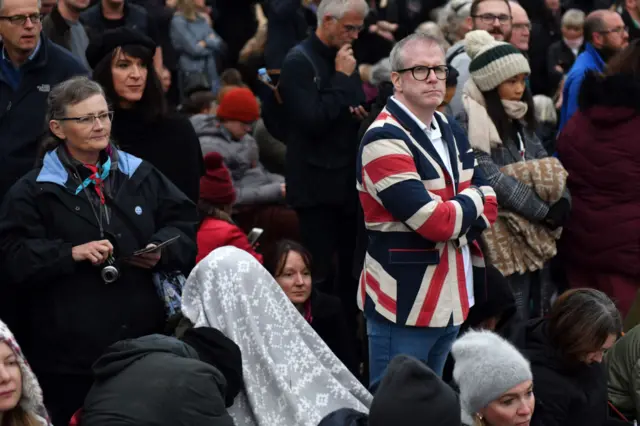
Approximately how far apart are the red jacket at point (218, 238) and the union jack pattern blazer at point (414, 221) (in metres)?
1.07

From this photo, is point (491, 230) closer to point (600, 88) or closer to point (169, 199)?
point (600, 88)

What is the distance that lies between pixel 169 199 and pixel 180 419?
1.72m

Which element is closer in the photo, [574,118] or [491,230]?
[491,230]

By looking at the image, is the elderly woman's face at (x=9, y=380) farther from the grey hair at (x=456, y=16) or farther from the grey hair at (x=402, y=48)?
the grey hair at (x=456, y=16)

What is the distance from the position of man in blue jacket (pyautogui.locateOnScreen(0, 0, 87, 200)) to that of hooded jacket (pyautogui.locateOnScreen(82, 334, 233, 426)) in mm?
1971

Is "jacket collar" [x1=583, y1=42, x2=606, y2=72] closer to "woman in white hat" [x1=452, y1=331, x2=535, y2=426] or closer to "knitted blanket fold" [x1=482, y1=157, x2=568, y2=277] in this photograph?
"knitted blanket fold" [x1=482, y1=157, x2=568, y2=277]

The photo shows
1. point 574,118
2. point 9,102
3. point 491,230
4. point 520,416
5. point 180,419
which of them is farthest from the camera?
point 574,118

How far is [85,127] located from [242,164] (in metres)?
2.95

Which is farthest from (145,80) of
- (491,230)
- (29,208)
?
(491,230)

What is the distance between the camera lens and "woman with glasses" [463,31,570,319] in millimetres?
6555

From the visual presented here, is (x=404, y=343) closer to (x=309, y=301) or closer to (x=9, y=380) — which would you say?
(x=309, y=301)

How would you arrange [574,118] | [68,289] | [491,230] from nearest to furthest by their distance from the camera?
[68,289] < [491,230] < [574,118]

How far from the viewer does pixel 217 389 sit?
3.89 m

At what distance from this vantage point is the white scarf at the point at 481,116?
654cm
